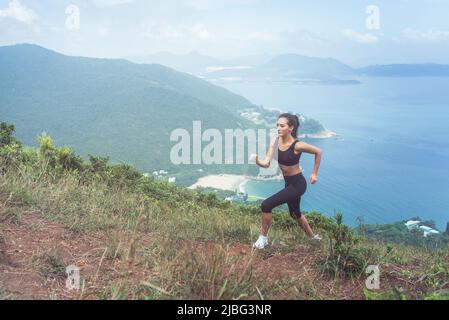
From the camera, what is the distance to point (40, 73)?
101 metres

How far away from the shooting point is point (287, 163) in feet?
15.6

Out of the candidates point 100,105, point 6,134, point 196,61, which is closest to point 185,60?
point 196,61

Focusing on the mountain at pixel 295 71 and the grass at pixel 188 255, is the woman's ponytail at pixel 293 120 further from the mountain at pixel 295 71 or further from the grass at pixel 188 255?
the mountain at pixel 295 71

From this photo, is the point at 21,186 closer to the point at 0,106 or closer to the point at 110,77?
the point at 0,106

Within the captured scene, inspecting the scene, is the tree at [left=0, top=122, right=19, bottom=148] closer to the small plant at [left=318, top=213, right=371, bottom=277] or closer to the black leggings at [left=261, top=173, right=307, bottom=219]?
the black leggings at [left=261, top=173, right=307, bottom=219]

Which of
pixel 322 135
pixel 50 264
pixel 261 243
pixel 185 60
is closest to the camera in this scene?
pixel 50 264

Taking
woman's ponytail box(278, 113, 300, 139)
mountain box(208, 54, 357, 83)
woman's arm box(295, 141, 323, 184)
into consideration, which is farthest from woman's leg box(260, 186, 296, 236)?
mountain box(208, 54, 357, 83)

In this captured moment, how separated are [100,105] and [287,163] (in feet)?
310

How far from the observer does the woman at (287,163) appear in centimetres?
469

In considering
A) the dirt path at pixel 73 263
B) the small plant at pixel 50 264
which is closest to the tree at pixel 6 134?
the dirt path at pixel 73 263

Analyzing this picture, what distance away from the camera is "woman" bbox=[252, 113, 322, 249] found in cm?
469

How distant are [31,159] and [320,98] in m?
130

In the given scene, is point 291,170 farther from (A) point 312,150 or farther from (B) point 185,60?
(B) point 185,60

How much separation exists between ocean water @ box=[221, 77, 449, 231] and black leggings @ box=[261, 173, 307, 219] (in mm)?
55439
